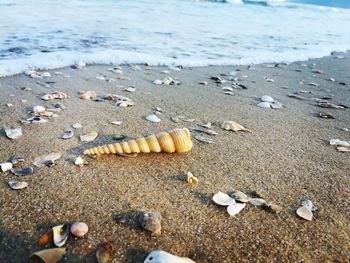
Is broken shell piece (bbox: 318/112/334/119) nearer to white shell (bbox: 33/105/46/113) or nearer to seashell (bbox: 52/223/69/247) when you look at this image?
white shell (bbox: 33/105/46/113)

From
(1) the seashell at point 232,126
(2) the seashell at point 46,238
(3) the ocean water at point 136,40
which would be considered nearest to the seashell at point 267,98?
(1) the seashell at point 232,126

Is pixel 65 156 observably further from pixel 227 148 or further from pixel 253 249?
pixel 253 249

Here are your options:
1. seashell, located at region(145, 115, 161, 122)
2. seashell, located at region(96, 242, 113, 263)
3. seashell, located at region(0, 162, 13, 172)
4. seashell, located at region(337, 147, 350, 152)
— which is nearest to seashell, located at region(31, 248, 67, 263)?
seashell, located at region(96, 242, 113, 263)

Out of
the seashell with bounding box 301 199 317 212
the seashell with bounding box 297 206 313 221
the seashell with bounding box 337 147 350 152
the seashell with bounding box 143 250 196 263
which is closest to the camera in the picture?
the seashell with bounding box 143 250 196 263

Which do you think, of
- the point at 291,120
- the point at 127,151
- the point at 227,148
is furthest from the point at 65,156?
the point at 291,120

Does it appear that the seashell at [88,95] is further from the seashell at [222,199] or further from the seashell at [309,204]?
the seashell at [309,204]

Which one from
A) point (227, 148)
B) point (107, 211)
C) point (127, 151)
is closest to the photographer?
point (107, 211)
